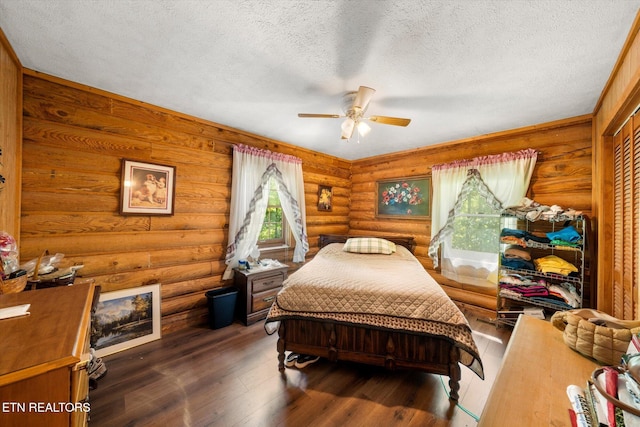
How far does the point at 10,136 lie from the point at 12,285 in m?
1.22

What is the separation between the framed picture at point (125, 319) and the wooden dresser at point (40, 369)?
1581 millimetres

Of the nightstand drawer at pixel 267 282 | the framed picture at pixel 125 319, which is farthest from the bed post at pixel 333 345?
the framed picture at pixel 125 319

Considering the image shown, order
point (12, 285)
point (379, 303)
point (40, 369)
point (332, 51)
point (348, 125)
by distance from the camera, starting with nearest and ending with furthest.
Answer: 1. point (40, 369)
2. point (12, 285)
3. point (332, 51)
4. point (379, 303)
5. point (348, 125)

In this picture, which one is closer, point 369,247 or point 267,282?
point 267,282

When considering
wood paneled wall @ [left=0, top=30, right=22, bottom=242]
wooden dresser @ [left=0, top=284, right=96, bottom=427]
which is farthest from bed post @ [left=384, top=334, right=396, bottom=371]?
wood paneled wall @ [left=0, top=30, right=22, bottom=242]

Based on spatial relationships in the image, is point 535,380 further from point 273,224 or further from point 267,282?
point 273,224

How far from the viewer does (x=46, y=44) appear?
162 centimetres

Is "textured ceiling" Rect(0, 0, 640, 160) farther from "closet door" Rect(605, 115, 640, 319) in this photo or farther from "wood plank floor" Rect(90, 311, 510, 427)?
"wood plank floor" Rect(90, 311, 510, 427)

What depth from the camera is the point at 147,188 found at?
8.20 ft

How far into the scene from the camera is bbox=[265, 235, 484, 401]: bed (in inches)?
71.2

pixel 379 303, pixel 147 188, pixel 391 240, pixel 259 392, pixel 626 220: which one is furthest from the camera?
pixel 391 240

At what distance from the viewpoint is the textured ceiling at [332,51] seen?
1.30 meters

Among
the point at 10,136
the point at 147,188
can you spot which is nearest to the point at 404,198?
the point at 147,188

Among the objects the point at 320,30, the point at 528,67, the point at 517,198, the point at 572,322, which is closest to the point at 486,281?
the point at 517,198
